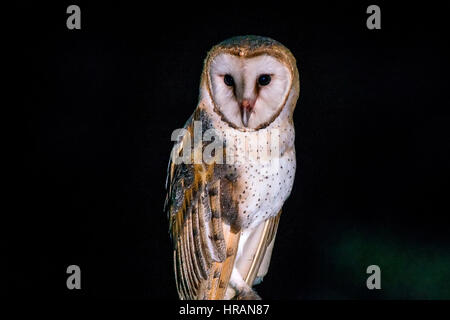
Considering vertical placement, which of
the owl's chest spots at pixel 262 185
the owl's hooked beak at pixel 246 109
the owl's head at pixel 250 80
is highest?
the owl's head at pixel 250 80

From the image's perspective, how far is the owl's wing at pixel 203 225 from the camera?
179cm

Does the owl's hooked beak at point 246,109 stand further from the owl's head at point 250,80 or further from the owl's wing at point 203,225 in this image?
the owl's wing at point 203,225

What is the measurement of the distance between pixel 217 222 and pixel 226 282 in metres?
0.19

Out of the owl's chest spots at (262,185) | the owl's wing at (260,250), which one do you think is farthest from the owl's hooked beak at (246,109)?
the owl's wing at (260,250)

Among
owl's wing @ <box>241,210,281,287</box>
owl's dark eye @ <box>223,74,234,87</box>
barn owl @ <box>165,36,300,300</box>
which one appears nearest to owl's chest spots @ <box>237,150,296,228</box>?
barn owl @ <box>165,36,300,300</box>

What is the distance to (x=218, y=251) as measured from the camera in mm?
1799

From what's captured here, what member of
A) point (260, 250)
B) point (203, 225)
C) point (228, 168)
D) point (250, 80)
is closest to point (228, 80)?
point (250, 80)

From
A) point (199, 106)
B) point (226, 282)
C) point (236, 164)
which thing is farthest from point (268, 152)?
point (226, 282)

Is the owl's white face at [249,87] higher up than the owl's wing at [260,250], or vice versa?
the owl's white face at [249,87]

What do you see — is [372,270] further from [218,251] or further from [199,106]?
[199,106]

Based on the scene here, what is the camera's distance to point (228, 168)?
69.8 inches

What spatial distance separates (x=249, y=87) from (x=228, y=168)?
0.28 m

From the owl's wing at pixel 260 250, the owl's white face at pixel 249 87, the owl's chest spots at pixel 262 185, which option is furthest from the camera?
the owl's wing at pixel 260 250

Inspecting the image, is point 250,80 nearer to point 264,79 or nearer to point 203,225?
point 264,79
